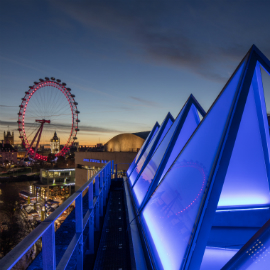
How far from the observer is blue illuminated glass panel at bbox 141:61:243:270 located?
5.73 ft

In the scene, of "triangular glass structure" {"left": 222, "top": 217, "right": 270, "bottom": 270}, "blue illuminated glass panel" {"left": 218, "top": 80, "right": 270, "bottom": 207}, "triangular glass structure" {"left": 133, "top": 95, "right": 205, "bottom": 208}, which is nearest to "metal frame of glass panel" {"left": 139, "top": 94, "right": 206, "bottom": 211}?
"triangular glass structure" {"left": 133, "top": 95, "right": 205, "bottom": 208}

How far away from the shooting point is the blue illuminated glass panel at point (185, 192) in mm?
1745

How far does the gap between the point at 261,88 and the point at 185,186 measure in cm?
141

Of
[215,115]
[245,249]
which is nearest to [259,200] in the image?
[215,115]

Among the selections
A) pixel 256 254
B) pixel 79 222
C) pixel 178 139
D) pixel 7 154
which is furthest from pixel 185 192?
pixel 7 154

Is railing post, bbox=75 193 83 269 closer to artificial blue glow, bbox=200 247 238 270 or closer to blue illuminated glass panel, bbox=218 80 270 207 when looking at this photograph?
A: artificial blue glow, bbox=200 247 238 270

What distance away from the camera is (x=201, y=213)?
157 cm

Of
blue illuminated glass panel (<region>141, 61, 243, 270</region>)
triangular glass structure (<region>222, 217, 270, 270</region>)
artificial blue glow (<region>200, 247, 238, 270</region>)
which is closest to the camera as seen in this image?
triangular glass structure (<region>222, 217, 270, 270</region>)

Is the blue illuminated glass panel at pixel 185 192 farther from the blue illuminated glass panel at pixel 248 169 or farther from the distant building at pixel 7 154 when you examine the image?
the distant building at pixel 7 154

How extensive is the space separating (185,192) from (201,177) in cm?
28

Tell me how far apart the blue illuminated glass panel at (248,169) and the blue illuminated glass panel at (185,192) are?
0.63 m

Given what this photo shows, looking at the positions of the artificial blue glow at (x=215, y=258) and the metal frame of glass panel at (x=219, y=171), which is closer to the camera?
the metal frame of glass panel at (x=219, y=171)

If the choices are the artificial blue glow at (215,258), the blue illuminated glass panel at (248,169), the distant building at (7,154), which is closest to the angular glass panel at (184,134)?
the blue illuminated glass panel at (248,169)

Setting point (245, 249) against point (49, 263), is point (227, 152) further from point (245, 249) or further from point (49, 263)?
point (49, 263)
